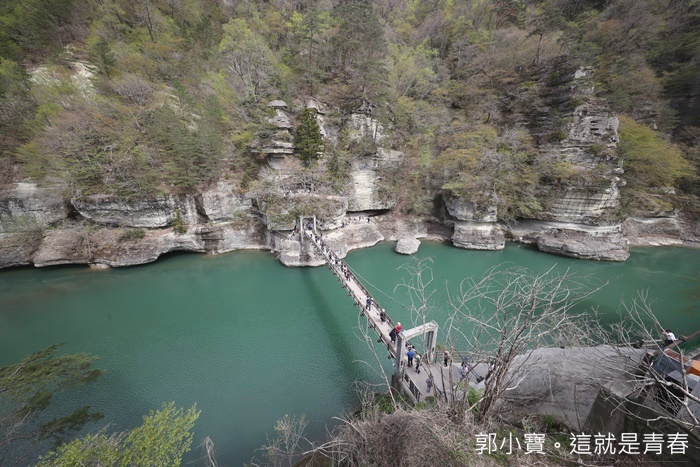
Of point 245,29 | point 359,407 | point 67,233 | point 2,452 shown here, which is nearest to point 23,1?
point 245,29

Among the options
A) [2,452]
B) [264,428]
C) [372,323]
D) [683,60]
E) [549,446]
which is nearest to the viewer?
[549,446]

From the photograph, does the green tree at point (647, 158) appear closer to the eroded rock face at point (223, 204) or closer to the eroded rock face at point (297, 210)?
the eroded rock face at point (297, 210)

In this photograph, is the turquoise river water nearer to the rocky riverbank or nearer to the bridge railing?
the rocky riverbank

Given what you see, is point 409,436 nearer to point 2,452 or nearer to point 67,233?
point 2,452

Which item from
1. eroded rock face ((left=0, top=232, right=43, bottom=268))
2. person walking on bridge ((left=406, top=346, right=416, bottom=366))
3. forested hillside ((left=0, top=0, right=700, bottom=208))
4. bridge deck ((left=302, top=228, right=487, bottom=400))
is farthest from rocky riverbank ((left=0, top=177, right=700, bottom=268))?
person walking on bridge ((left=406, top=346, right=416, bottom=366))

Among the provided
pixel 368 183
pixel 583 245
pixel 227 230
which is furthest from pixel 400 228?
pixel 227 230

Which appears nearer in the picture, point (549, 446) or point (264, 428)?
point (549, 446)

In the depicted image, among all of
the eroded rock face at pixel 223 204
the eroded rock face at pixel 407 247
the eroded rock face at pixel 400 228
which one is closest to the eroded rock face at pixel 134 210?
the eroded rock face at pixel 223 204

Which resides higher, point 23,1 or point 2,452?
point 23,1
